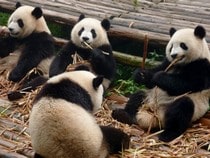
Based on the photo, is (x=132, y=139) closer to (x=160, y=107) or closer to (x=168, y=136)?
(x=168, y=136)

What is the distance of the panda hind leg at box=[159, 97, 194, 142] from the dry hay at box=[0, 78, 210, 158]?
0.26 ft

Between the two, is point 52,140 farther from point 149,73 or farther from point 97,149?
point 149,73

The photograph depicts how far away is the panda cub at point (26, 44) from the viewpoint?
7.51 metres

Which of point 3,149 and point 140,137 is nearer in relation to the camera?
point 3,149

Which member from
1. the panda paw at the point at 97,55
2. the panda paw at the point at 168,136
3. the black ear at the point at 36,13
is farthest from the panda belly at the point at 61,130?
the black ear at the point at 36,13

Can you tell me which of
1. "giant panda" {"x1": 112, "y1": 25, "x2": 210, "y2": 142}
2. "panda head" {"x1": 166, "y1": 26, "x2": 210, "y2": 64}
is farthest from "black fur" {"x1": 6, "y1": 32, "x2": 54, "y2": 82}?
"panda head" {"x1": 166, "y1": 26, "x2": 210, "y2": 64}

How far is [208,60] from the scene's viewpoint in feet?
20.1

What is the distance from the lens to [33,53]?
7539mm

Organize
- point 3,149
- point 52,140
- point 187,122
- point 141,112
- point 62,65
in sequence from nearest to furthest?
point 52,140 → point 3,149 → point 187,122 → point 141,112 → point 62,65

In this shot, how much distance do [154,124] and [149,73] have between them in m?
0.74

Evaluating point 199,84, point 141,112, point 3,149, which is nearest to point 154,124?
point 141,112

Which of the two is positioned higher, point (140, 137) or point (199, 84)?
point (199, 84)

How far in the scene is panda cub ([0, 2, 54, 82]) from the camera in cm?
751

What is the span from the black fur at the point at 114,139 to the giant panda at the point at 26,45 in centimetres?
246
